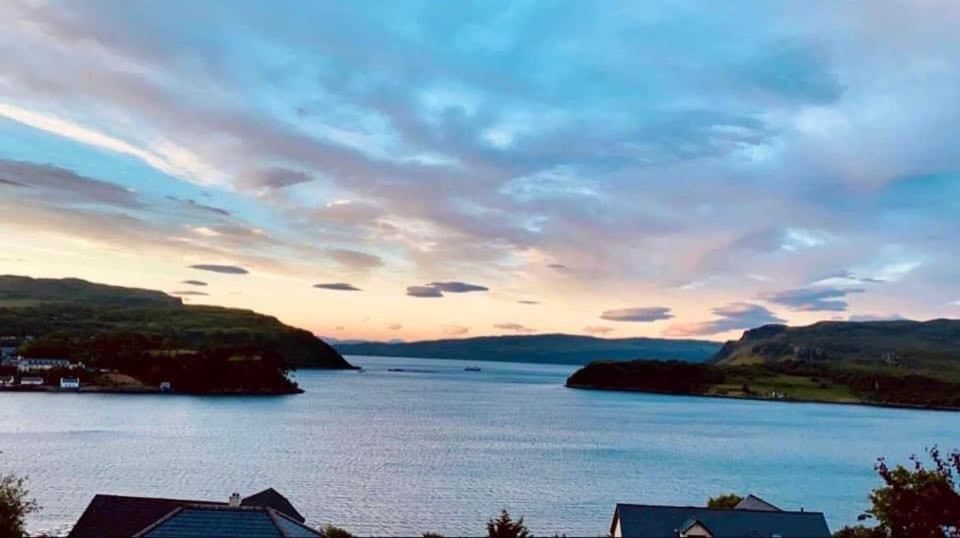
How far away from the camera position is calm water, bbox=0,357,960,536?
7875 cm

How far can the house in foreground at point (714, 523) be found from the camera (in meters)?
38.8

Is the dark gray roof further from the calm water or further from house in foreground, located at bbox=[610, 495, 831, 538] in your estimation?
the calm water

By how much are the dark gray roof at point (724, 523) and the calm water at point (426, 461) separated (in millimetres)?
27944

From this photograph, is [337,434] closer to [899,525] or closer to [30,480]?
[30,480]

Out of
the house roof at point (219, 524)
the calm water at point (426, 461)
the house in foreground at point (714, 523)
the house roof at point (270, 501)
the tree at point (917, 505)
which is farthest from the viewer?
the calm water at point (426, 461)

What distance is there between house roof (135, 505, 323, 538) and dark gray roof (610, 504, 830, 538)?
1695 centimetres

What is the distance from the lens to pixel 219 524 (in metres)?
31.1

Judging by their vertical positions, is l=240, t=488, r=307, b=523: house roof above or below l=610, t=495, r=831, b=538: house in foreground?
below

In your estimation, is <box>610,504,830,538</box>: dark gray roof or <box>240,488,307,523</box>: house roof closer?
<box>610,504,830,538</box>: dark gray roof

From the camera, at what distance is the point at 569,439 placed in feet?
469

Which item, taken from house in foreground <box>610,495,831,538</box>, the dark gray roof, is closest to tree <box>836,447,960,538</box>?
house in foreground <box>610,495,831,538</box>

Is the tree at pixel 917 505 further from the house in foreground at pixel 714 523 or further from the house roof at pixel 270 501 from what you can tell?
the house roof at pixel 270 501

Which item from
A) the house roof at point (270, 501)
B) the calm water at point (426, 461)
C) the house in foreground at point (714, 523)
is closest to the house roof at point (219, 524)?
the house roof at point (270, 501)

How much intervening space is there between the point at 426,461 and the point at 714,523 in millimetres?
75026
